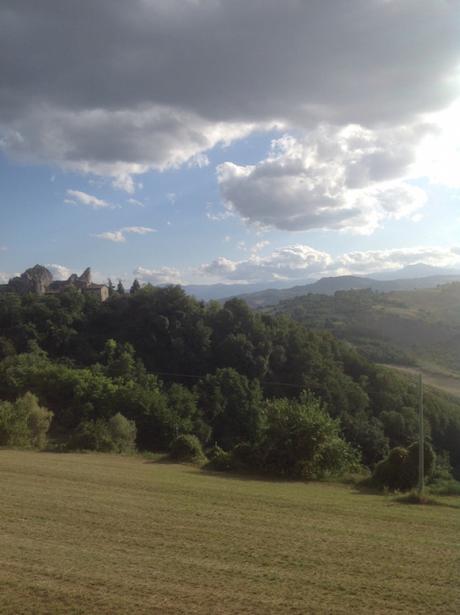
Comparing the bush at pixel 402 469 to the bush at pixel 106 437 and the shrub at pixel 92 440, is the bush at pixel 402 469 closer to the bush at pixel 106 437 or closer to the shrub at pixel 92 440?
the bush at pixel 106 437

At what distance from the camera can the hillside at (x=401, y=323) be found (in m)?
71.6

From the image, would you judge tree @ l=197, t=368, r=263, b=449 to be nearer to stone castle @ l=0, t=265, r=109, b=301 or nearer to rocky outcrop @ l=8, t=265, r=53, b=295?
stone castle @ l=0, t=265, r=109, b=301

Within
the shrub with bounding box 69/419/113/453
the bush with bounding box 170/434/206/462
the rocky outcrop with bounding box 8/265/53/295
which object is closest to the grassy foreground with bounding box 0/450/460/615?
the bush with bounding box 170/434/206/462

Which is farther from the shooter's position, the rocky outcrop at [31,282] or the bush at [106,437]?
the rocky outcrop at [31,282]

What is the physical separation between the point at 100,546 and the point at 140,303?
5708cm

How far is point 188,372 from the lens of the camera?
186ft

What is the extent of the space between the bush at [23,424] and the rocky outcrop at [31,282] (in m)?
66.6

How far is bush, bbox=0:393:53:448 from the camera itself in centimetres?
2466

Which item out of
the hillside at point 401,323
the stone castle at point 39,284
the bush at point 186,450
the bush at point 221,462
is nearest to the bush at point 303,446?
the bush at point 221,462

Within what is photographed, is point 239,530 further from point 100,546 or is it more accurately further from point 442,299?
point 442,299

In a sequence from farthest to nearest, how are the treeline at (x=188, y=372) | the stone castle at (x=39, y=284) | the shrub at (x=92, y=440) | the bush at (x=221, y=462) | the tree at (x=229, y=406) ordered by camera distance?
the stone castle at (x=39, y=284), the tree at (x=229, y=406), the treeline at (x=188, y=372), the shrub at (x=92, y=440), the bush at (x=221, y=462)

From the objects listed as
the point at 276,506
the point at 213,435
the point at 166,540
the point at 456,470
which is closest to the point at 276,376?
the point at 213,435

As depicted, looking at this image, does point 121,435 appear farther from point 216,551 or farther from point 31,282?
point 31,282

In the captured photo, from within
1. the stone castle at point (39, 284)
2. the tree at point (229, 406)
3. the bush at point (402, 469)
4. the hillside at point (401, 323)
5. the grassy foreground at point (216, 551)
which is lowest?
the tree at point (229, 406)
